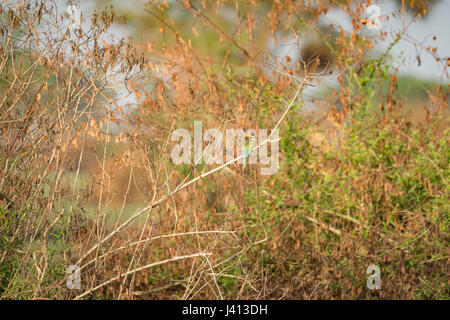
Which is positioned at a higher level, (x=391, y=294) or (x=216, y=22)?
(x=216, y=22)

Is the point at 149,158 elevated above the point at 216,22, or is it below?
below

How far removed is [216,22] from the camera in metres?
6.79

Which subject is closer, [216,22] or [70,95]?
[70,95]

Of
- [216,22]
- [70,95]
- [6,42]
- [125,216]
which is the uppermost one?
[216,22]

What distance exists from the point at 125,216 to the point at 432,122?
3583 millimetres

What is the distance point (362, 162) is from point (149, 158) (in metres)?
2.67

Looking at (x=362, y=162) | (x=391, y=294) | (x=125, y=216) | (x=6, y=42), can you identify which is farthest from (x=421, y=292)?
(x=6, y=42)

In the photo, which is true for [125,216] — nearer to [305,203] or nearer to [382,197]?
[305,203]

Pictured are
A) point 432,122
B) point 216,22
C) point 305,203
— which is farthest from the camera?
point 216,22

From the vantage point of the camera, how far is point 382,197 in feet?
19.0

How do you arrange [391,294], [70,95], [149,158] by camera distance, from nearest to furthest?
[70,95] → [149,158] → [391,294]
